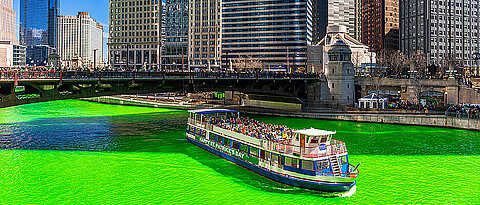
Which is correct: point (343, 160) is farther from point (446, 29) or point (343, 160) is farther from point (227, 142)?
point (446, 29)

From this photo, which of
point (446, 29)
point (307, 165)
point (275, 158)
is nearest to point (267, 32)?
Answer: point (446, 29)

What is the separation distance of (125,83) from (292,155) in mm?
38186

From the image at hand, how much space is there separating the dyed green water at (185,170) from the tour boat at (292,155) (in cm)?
95

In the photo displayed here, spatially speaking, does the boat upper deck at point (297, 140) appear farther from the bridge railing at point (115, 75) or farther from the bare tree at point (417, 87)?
the bare tree at point (417, 87)

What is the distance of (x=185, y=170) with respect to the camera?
40031 mm

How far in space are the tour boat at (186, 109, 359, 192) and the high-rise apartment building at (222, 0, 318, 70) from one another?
455ft

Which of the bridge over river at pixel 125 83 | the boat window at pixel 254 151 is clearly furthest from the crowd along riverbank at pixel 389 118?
the boat window at pixel 254 151

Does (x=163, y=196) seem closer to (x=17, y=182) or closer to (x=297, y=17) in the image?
(x=17, y=182)

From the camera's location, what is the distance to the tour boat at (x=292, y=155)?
Answer: 32.7 metres

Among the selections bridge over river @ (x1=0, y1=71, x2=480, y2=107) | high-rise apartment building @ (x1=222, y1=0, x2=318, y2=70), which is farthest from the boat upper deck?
high-rise apartment building @ (x1=222, y1=0, x2=318, y2=70)

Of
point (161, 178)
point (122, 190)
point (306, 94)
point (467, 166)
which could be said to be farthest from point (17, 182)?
point (306, 94)

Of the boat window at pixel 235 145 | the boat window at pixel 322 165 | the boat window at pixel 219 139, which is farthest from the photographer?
the boat window at pixel 219 139

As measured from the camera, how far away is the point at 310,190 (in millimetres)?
33469

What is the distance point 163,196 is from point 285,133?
45.9 ft
